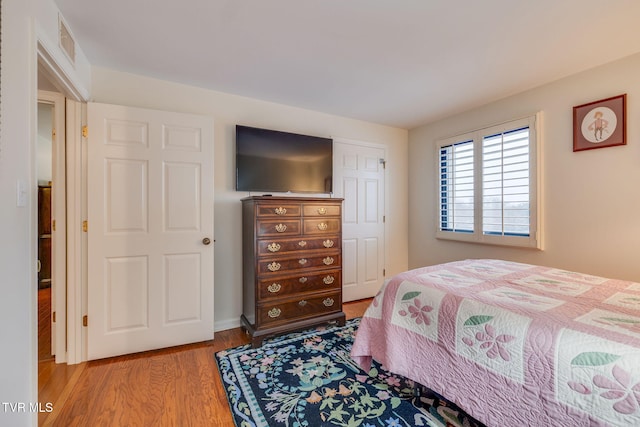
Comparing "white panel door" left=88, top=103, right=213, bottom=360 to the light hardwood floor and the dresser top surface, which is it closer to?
the light hardwood floor

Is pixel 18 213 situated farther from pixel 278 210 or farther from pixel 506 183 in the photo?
pixel 506 183

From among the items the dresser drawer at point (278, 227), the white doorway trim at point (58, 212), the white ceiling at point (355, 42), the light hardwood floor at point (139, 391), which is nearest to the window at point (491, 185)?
the white ceiling at point (355, 42)

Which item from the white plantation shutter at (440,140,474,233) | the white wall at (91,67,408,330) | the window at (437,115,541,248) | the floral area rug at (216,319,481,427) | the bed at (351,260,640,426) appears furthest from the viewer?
the white plantation shutter at (440,140,474,233)

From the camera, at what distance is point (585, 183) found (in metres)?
2.39

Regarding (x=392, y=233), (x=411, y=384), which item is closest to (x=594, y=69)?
(x=392, y=233)

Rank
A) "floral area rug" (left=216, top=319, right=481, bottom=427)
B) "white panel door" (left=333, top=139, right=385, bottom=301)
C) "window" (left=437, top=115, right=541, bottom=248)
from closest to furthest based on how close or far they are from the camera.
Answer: "floral area rug" (left=216, top=319, right=481, bottom=427), "window" (left=437, top=115, right=541, bottom=248), "white panel door" (left=333, top=139, right=385, bottom=301)

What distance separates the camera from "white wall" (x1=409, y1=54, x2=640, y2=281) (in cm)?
216

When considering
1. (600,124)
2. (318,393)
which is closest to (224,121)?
(318,393)

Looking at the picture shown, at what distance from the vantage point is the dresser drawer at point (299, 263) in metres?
2.42

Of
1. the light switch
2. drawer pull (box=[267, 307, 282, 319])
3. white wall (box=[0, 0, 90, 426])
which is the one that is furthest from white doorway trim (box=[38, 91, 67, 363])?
drawer pull (box=[267, 307, 282, 319])

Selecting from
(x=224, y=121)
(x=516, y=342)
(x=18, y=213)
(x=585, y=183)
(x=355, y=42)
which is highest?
(x=355, y=42)

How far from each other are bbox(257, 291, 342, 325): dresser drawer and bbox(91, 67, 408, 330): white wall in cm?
56

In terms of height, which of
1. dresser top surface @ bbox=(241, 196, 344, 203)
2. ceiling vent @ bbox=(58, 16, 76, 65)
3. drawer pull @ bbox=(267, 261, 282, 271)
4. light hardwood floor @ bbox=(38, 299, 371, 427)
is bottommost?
light hardwood floor @ bbox=(38, 299, 371, 427)

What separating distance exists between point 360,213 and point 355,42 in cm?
209
